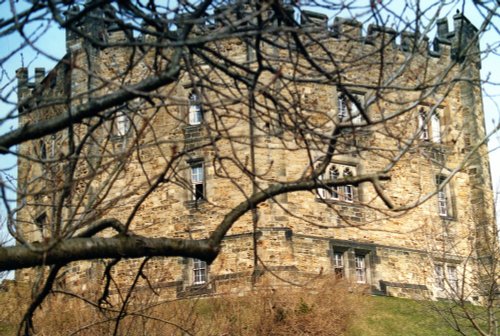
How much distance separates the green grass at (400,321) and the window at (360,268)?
1388mm

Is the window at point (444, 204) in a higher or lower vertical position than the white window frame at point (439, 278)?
higher

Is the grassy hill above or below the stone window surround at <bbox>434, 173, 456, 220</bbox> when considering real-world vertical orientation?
below

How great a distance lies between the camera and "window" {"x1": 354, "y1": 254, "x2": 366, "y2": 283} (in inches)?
1204

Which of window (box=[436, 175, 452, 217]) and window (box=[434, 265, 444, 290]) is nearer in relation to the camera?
window (box=[434, 265, 444, 290])

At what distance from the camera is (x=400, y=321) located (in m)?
27.1

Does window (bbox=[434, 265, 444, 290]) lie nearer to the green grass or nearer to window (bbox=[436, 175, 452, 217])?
the green grass

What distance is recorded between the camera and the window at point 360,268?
100ft

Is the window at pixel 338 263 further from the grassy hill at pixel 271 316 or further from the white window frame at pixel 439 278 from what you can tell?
the white window frame at pixel 439 278

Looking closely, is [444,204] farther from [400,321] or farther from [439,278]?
[400,321]

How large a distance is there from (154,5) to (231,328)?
58.8ft

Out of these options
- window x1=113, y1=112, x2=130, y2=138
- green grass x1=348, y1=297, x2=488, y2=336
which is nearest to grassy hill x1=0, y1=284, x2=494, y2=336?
green grass x1=348, y1=297, x2=488, y2=336

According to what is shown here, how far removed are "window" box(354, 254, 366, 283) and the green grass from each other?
1.39m

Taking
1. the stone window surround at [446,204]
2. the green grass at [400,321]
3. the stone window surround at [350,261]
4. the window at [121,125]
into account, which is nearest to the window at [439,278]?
the green grass at [400,321]

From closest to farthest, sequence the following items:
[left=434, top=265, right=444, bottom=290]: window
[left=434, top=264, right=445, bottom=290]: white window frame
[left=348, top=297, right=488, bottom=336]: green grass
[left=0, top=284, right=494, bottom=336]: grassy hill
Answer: [left=0, top=284, right=494, bottom=336]: grassy hill → [left=434, top=265, right=444, bottom=290]: window → [left=434, top=264, right=445, bottom=290]: white window frame → [left=348, top=297, right=488, bottom=336]: green grass
